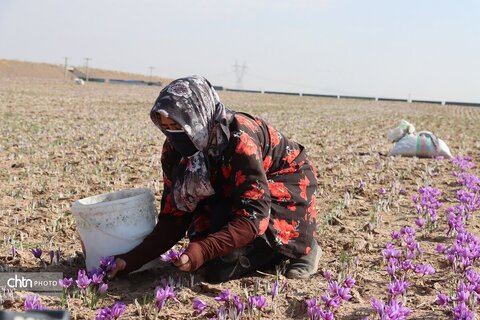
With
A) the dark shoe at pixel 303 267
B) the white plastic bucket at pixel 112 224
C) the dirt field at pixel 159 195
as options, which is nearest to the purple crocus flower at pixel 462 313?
the dirt field at pixel 159 195

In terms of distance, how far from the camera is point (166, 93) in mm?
3059

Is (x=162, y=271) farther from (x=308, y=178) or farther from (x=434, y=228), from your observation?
(x=434, y=228)

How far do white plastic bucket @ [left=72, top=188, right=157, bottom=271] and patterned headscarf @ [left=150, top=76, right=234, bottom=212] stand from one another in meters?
0.28

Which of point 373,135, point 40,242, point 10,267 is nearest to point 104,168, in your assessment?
point 40,242

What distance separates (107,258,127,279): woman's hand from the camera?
325 centimetres

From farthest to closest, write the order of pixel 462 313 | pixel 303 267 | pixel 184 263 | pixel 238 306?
1. pixel 303 267
2. pixel 184 263
3. pixel 238 306
4. pixel 462 313

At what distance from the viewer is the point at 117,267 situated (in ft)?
10.8

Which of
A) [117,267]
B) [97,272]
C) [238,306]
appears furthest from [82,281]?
[238,306]

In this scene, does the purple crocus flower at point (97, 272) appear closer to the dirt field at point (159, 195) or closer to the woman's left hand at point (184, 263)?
the dirt field at point (159, 195)

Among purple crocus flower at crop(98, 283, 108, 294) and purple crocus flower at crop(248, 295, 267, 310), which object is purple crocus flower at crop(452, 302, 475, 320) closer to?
purple crocus flower at crop(248, 295, 267, 310)

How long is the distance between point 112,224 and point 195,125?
0.86 meters

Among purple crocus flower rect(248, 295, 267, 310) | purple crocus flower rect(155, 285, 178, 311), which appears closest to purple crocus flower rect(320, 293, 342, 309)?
purple crocus flower rect(248, 295, 267, 310)

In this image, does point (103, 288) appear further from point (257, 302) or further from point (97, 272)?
point (257, 302)

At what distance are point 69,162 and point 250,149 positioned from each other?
16.5 ft
